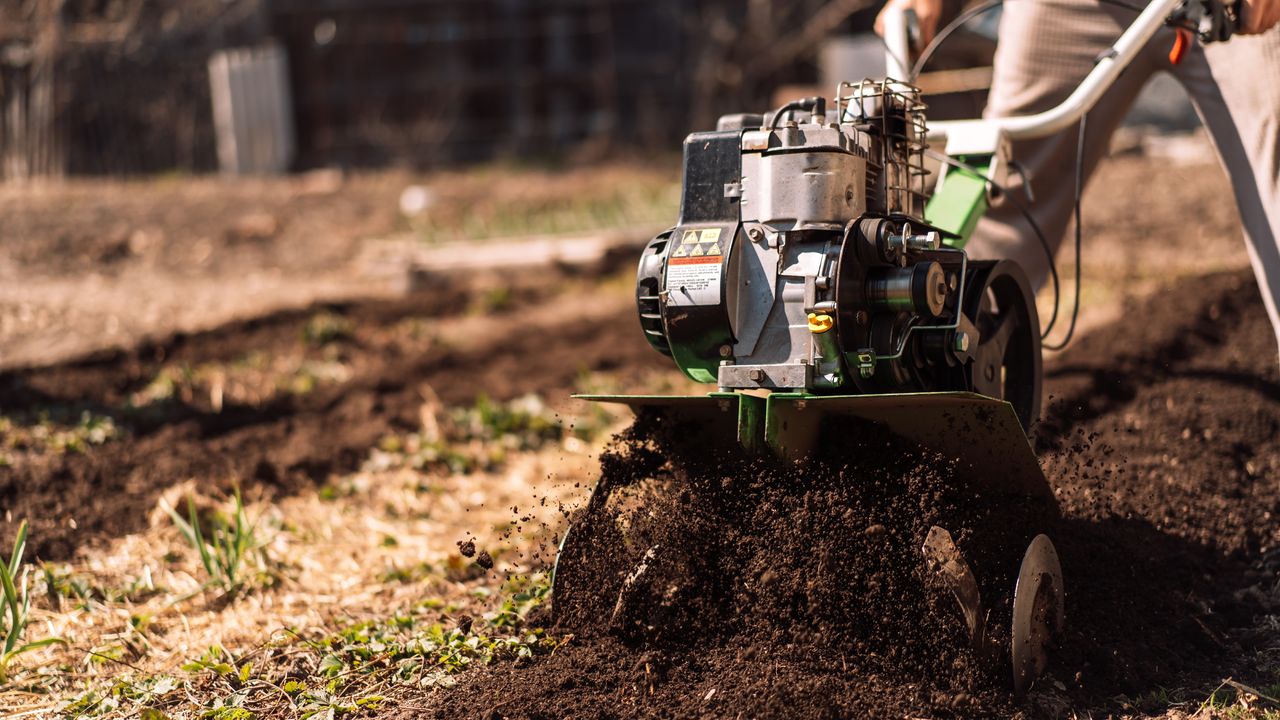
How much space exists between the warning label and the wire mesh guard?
404 millimetres

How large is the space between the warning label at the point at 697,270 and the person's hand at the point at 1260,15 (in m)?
1.60

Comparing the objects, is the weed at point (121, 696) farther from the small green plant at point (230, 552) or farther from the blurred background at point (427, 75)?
the blurred background at point (427, 75)

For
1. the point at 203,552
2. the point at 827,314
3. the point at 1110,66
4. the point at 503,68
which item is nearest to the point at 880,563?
the point at 827,314

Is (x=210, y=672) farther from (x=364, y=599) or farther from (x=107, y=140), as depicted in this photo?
(x=107, y=140)

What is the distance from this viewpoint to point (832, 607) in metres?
2.56

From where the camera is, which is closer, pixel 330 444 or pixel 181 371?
pixel 330 444

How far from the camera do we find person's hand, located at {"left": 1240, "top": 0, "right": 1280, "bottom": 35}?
3158 mm

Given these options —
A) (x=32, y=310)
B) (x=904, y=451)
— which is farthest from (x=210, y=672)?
(x=32, y=310)

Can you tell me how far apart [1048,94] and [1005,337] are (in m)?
1.19

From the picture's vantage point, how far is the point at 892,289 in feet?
8.46

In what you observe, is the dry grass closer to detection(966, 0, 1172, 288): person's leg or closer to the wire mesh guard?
the wire mesh guard

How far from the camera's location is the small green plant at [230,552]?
3371 millimetres

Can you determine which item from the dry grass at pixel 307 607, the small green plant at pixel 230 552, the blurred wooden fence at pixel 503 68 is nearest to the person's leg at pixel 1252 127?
the dry grass at pixel 307 607

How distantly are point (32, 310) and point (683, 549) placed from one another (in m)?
4.99
